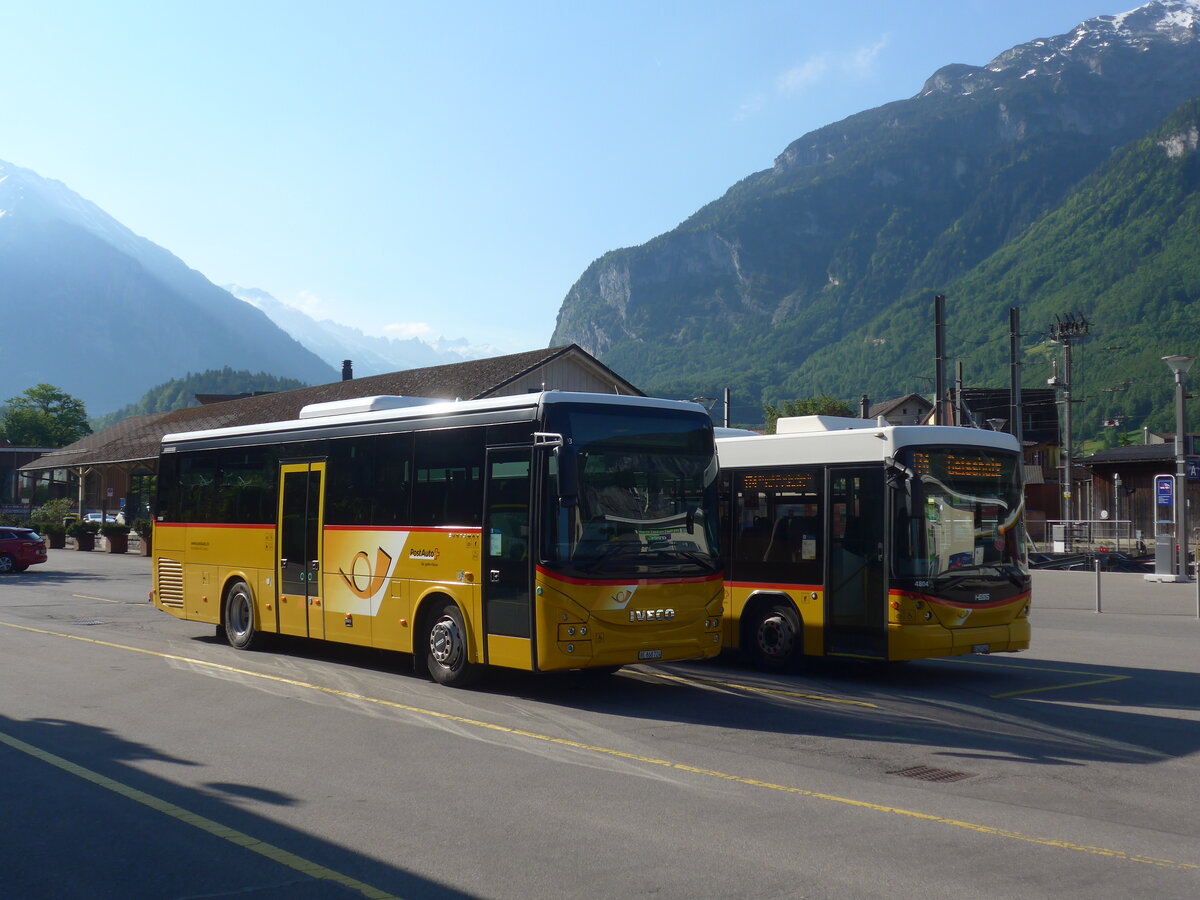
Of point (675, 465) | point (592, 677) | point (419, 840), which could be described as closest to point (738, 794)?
point (419, 840)

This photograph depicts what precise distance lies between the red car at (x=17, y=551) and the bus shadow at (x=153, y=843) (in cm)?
2969

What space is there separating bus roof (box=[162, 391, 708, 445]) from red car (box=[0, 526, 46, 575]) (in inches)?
807

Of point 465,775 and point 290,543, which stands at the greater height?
point 290,543

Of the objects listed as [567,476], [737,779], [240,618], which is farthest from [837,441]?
[240,618]

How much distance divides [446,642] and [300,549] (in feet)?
11.1

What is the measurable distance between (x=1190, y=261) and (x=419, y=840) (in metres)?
163

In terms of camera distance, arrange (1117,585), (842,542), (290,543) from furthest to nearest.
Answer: (1117,585) < (290,543) < (842,542)

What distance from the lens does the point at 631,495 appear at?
11.6m

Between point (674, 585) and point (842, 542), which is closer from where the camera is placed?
point (674, 585)

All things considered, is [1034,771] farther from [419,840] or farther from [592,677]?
[592,677]

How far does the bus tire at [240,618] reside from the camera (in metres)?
16.0

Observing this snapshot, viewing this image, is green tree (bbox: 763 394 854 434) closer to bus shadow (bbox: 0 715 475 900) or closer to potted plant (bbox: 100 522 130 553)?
potted plant (bbox: 100 522 130 553)

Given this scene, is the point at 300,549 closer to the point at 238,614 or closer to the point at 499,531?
the point at 238,614

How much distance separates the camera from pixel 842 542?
13336 millimetres
